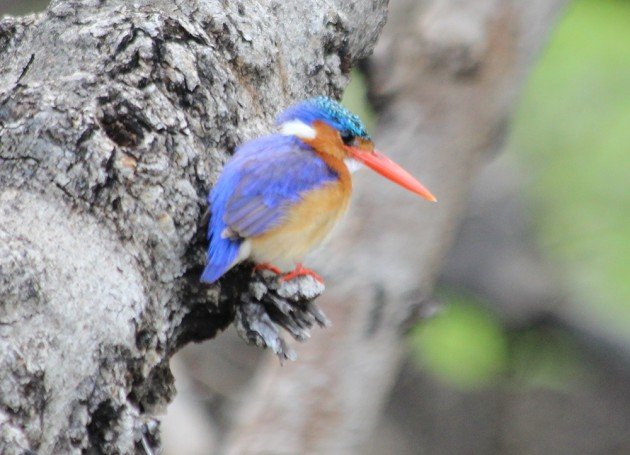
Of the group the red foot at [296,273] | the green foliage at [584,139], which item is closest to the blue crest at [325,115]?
the red foot at [296,273]

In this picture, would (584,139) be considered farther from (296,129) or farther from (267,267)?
(267,267)

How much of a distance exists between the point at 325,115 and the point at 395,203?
1315mm

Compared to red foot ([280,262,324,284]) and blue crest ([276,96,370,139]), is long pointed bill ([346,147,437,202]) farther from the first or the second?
red foot ([280,262,324,284])

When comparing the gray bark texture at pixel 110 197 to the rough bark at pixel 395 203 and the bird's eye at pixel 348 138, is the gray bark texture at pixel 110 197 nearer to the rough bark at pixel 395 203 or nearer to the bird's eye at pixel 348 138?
the bird's eye at pixel 348 138

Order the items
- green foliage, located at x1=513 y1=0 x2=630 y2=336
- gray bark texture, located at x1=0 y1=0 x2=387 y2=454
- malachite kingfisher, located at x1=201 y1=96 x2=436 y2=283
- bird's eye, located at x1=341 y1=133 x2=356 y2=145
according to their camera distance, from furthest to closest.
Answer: green foliage, located at x1=513 y1=0 x2=630 y2=336 < bird's eye, located at x1=341 y1=133 x2=356 y2=145 < malachite kingfisher, located at x1=201 y1=96 x2=436 y2=283 < gray bark texture, located at x1=0 y1=0 x2=387 y2=454

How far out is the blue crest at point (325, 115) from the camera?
9.81 ft

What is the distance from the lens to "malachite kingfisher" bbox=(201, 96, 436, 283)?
2.52m

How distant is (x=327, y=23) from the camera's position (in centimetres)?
316

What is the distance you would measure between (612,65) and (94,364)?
14.4 ft

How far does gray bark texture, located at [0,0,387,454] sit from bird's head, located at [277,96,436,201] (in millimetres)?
127

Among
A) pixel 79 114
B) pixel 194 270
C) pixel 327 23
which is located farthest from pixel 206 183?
pixel 327 23

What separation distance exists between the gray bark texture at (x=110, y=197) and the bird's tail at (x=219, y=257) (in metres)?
0.05

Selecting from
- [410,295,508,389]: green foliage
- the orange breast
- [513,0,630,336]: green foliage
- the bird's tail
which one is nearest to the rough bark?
the orange breast

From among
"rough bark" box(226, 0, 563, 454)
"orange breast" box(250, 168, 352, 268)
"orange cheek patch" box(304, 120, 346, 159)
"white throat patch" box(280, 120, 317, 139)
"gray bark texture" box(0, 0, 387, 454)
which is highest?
"rough bark" box(226, 0, 563, 454)
